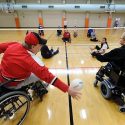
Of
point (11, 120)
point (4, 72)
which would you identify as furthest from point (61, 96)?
point (4, 72)

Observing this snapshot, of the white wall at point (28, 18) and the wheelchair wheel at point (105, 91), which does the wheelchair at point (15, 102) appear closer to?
the wheelchair wheel at point (105, 91)

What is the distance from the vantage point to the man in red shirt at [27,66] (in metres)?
1.96

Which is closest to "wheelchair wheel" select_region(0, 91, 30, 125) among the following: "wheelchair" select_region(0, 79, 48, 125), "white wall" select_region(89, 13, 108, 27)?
"wheelchair" select_region(0, 79, 48, 125)

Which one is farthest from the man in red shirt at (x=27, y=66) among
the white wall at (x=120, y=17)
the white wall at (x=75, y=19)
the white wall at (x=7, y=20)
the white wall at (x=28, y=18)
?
the white wall at (x=120, y=17)

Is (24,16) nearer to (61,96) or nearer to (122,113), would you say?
(61,96)

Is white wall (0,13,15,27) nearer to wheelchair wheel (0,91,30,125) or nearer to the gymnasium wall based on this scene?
the gymnasium wall

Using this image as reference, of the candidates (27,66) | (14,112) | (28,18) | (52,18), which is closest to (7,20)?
(28,18)

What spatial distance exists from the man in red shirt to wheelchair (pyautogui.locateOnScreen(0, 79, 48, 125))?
0.13m

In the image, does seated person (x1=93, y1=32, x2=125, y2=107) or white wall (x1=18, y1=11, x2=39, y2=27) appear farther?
white wall (x1=18, y1=11, x2=39, y2=27)

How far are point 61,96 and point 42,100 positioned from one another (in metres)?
0.40

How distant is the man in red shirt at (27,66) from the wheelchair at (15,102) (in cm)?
13

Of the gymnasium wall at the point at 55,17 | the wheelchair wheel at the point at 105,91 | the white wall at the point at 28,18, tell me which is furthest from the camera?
the white wall at the point at 28,18

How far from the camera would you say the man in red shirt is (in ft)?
6.43

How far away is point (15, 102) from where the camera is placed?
7.54 feet
